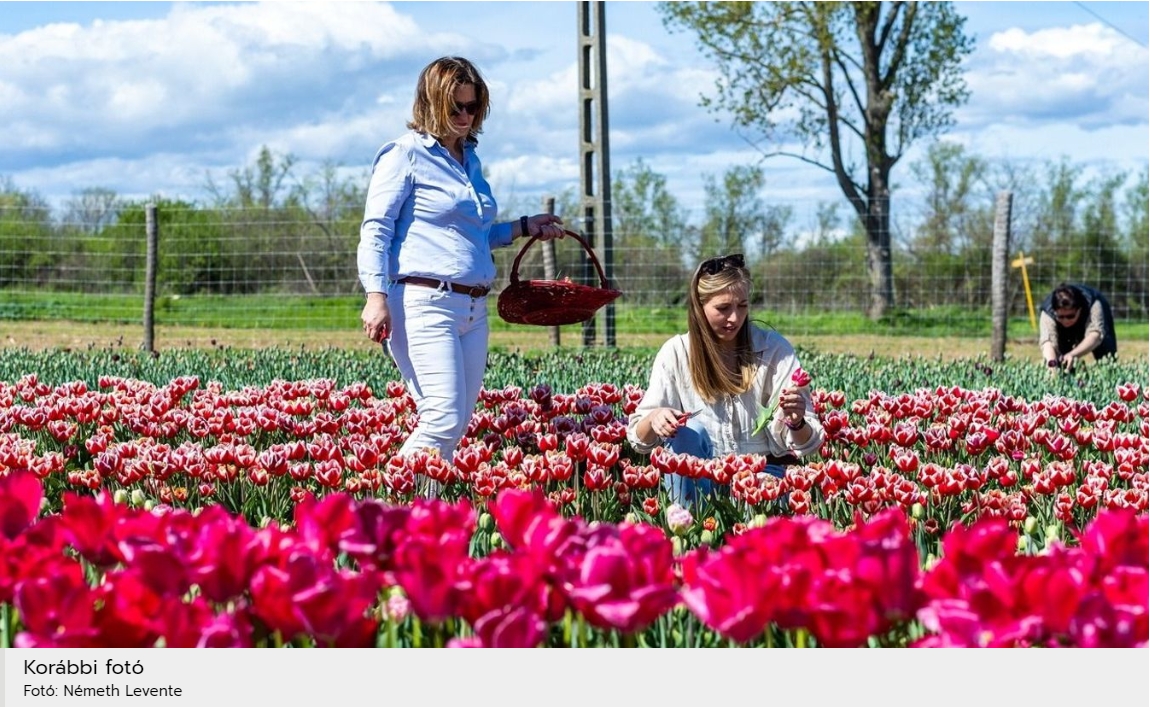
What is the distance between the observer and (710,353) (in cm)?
394

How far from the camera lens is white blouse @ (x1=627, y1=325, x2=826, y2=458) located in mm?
3984

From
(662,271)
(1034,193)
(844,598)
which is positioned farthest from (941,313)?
(844,598)

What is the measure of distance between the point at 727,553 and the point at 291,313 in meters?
14.1

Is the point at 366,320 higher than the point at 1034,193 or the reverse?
the reverse

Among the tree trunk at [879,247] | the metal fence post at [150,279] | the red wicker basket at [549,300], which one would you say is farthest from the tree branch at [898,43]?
the red wicker basket at [549,300]

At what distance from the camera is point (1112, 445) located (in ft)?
12.9

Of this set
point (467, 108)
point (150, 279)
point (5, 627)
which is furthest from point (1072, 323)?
point (150, 279)

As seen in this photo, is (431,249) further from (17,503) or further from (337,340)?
(337,340)

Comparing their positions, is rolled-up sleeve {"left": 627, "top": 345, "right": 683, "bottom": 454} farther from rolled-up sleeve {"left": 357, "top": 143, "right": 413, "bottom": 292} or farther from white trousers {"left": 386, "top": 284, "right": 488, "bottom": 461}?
rolled-up sleeve {"left": 357, "top": 143, "right": 413, "bottom": 292}

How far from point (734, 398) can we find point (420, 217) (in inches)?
42.5

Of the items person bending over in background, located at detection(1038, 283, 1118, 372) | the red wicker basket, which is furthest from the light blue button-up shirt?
person bending over in background, located at detection(1038, 283, 1118, 372)

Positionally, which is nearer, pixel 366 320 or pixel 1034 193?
pixel 366 320

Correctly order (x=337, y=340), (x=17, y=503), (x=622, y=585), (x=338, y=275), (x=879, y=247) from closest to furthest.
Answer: (x=622, y=585)
(x=17, y=503)
(x=337, y=340)
(x=879, y=247)
(x=338, y=275)
